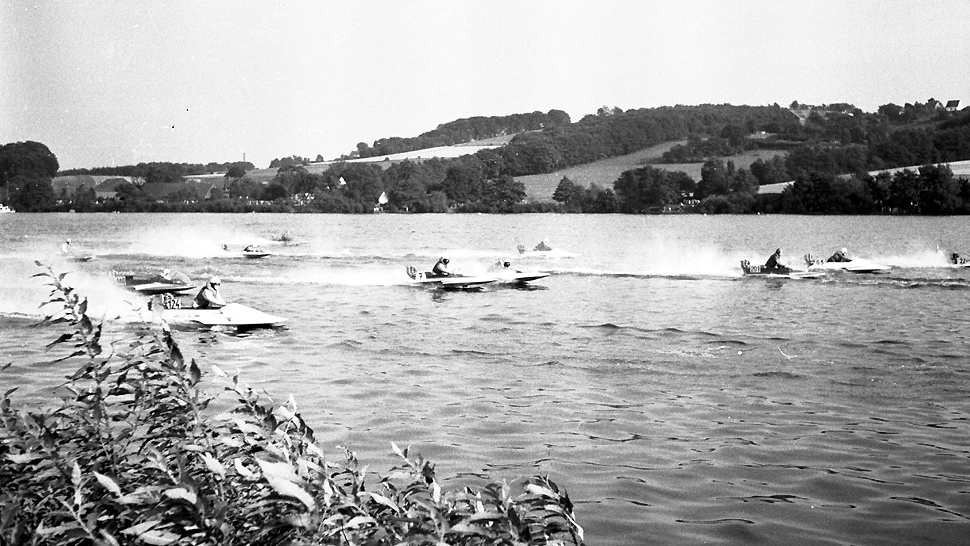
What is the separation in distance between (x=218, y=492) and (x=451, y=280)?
3219 centimetres

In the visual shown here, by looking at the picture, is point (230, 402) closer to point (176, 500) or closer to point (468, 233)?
point (176, 500)

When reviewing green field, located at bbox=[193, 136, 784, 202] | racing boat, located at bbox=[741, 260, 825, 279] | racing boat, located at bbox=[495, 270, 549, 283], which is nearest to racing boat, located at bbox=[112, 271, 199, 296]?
racing boat, located at bbox=[495, 270, 549, 283]

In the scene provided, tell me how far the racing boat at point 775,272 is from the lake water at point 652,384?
44cm

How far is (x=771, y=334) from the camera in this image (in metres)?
25.4

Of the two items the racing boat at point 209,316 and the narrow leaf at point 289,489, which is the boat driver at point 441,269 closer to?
the racing boat at point 209,316

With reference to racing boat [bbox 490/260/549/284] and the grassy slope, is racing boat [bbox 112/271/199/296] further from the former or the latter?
the grassy slope

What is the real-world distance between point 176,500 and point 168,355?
1295 mm

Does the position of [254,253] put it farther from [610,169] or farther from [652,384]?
[610,169]

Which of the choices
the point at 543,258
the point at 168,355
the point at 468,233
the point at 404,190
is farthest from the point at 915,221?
the point at 168,355

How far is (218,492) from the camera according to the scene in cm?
470

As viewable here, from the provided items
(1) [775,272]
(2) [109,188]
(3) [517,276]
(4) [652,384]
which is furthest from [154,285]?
(2) [109,188]

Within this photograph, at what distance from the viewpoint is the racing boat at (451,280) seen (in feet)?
121

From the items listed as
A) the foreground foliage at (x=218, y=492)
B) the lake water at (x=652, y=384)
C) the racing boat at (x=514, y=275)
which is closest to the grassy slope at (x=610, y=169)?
the lake water at (x=652, y=384)

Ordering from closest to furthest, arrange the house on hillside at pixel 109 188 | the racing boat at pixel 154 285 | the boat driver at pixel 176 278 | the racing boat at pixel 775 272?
1. the racing boat at pixel 154 285
2. the boat driver at pixel 176 278
3. the racing boat at pixel 775 272
4. the house on hillside at pixel 109 188
